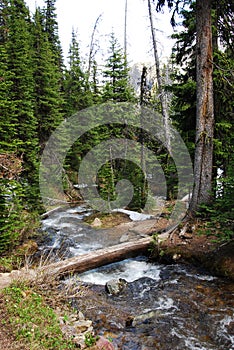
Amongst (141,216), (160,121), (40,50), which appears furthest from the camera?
(40,50)

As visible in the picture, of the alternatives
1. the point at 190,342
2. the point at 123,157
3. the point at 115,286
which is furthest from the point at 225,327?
the point at 123,157

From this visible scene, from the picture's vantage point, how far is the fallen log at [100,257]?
692cm

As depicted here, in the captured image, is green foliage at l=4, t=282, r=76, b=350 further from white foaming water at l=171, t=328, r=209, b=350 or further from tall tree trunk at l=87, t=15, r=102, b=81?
tall tree trunk at l=87, t=15, r=102, b=81

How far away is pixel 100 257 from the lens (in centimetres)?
772

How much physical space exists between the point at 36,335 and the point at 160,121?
51.3 feet

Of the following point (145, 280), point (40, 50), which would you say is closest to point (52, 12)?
point (40, 50)

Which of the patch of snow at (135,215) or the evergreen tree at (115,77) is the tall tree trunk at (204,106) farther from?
the evergreen tree at (115,77)

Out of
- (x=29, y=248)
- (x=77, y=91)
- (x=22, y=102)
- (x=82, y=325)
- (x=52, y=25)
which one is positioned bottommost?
(x=82, y=325)

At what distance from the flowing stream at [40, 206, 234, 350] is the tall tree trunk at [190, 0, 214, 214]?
108 inches

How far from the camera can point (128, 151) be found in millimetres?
18547

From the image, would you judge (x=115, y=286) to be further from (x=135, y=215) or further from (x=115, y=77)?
(x=115, y=77)

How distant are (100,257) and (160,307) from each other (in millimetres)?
2534

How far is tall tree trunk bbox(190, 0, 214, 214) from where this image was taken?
312 inches

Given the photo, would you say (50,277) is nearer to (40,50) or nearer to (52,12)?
(40,50)
